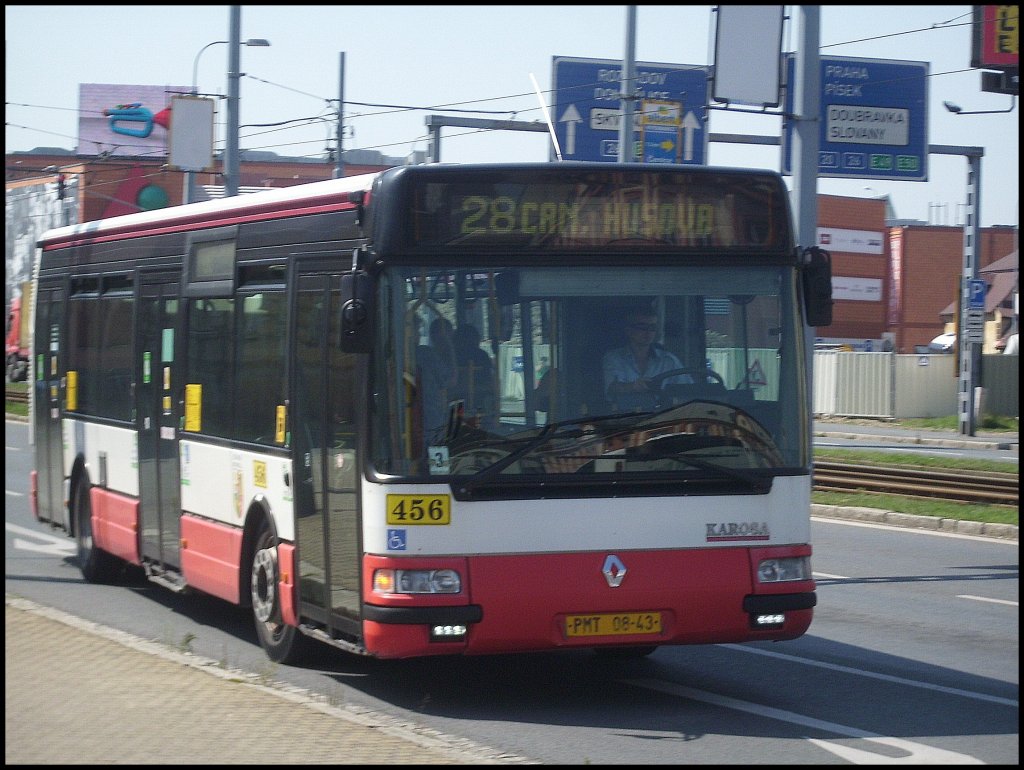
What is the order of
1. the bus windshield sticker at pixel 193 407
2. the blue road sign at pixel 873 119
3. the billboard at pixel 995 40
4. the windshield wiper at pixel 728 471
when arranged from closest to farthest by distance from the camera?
the windshield wiper at pixel 728 471, the bus windshield sticker at pixel 193 407, the blue road sign at pixel 873 119, the billboard at pixel 995 40

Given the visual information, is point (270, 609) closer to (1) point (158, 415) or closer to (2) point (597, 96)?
(1) point (158, 415)

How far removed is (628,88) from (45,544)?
11458 millimetres

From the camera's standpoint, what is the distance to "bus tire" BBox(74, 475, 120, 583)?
1349 centimetres

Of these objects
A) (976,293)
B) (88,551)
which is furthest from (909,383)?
(88,551)

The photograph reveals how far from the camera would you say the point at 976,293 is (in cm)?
3566

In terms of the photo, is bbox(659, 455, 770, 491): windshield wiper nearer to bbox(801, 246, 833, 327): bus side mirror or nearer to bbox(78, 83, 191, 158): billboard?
bbox(801, 246, 833, 327): bus side mirror

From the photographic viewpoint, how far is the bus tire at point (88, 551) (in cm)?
1349

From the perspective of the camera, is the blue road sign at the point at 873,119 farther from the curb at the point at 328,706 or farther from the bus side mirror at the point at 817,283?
the curb at the point at 328,706

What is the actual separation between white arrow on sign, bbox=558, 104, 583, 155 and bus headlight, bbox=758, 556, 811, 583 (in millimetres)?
21058

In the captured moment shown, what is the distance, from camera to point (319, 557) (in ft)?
28.5

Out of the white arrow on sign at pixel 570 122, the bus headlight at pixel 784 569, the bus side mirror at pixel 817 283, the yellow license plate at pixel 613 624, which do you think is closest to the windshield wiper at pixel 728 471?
the bus headlight at pixel 784 569

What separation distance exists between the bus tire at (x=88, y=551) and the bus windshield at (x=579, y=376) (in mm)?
6395

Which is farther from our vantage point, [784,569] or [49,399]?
[49,399]

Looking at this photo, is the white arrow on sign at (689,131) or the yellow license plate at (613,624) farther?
the white arrow on sign at (689,131)
